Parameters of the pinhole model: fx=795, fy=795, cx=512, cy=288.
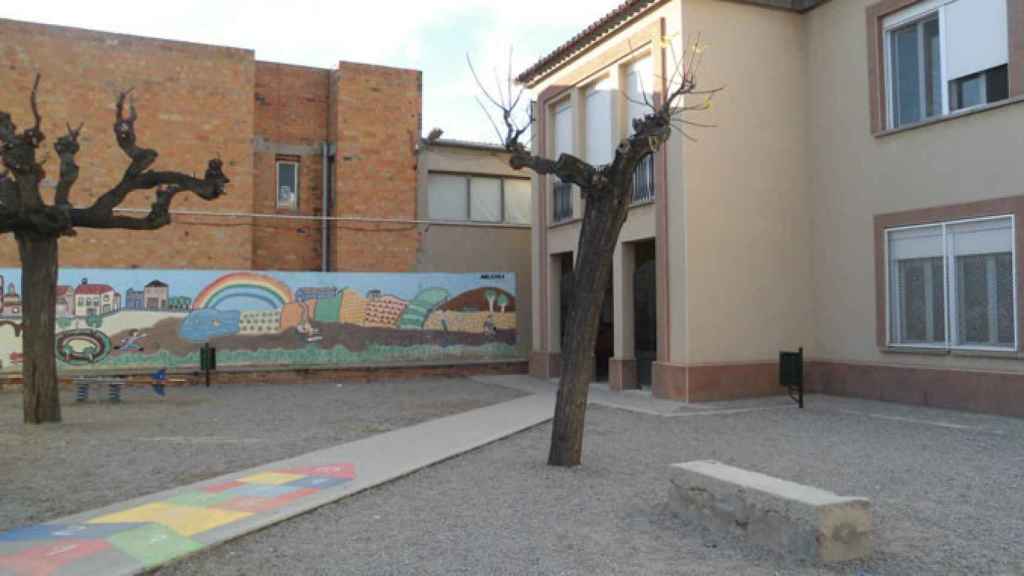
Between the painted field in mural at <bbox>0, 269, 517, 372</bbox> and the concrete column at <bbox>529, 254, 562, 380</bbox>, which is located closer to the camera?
the painted field in mural at <bbox>0, 269, 517, 372</bbox>

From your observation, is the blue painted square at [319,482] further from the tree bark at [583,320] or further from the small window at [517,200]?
the small window at [517,200]

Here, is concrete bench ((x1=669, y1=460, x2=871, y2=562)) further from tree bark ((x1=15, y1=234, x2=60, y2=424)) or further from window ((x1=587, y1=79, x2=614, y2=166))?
window ((x1=587, y1=79, x2=614, y2=166))

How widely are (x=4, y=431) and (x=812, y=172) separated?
13027 mm

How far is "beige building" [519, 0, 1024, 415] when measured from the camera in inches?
437

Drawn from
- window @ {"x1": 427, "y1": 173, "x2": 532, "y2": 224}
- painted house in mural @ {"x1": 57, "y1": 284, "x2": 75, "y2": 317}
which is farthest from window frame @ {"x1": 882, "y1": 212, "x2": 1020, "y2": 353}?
painted house in mural @ {"x1": 57, "y1": 284, "x2": 75, "y2": 317}

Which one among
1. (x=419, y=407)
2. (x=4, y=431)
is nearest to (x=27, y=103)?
(x=4, y=431)

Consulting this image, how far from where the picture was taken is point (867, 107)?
508 inches

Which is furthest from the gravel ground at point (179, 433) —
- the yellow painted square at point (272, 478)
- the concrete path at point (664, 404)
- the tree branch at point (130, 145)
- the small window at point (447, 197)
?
the small window at point (447, 197)

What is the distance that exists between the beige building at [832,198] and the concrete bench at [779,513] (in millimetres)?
7102

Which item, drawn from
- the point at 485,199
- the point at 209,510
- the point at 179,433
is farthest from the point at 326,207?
the point at 209,510

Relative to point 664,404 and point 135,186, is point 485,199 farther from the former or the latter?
point 135,186

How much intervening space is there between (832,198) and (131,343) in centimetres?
1393

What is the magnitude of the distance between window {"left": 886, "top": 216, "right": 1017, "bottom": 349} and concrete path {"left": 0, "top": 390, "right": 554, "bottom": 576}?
22.5ft

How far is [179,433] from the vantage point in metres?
10.4
